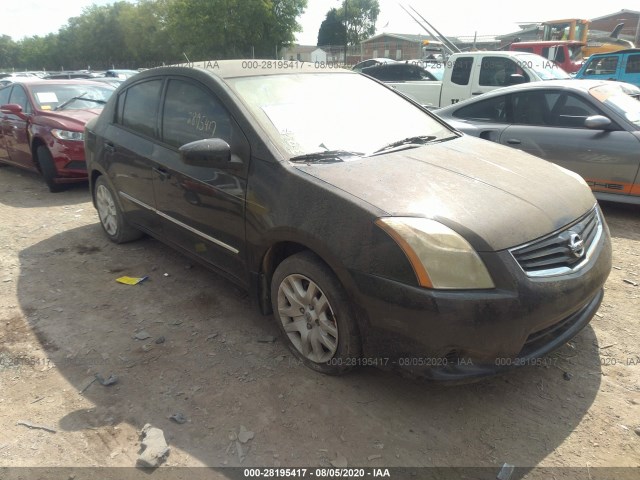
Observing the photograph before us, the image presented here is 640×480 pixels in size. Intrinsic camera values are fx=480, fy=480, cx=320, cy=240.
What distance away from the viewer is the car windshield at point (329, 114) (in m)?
2.94

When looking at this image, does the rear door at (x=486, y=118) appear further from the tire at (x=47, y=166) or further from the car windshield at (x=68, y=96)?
the car windshield at (x=68, y=96)

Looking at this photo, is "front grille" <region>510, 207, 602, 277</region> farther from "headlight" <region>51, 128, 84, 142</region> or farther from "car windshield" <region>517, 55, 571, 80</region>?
"car windshield" <region>517, 55, 571, 80</region>

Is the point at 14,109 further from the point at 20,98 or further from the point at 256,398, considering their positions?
the point at 256,398

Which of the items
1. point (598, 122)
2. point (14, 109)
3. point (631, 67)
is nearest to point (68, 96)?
point (14, 109)

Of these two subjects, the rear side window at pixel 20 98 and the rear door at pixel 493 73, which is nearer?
the rear side window at pixel 20 98

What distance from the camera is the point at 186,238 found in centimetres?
355

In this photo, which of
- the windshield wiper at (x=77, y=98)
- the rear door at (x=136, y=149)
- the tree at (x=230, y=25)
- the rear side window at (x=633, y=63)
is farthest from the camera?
the tree at (x=230, y=25)

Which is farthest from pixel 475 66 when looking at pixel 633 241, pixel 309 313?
→ pixel 309 313

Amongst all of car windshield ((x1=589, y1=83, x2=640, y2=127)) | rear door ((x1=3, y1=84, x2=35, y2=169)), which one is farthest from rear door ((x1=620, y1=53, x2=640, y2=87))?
rear door ((x1=3, y1=84, x2=35, y2=169))

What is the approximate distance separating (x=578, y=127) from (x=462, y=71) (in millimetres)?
5394

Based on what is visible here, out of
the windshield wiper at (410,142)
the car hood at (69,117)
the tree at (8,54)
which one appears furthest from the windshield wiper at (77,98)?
the tree at (8,54)

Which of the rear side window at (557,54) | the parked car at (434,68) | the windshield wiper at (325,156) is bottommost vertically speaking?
the windshield wiper at (325,156)

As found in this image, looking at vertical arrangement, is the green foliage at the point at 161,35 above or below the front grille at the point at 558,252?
above

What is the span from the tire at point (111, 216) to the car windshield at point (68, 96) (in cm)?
331
